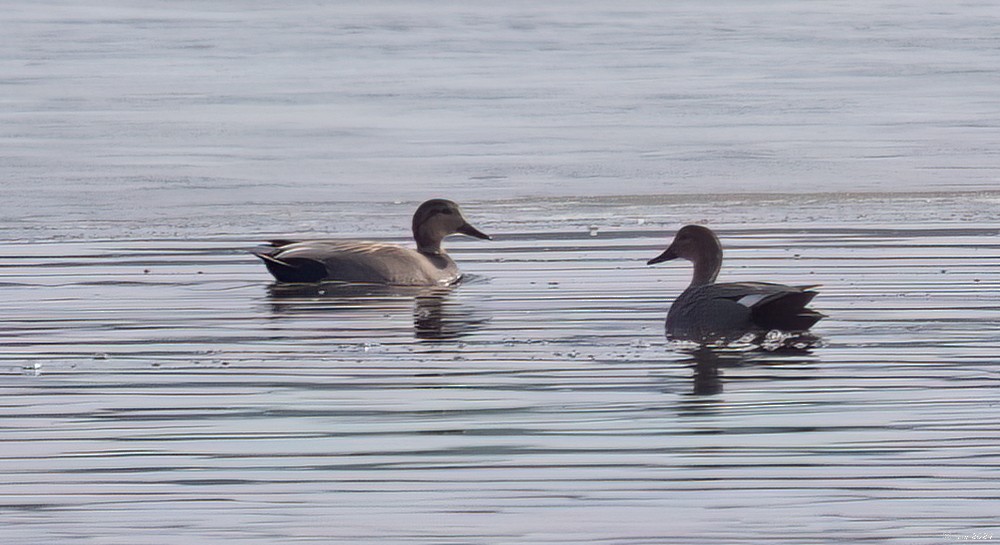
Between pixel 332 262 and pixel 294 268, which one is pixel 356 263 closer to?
pixel 332 262

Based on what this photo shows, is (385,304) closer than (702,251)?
No

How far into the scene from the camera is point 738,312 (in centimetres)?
857

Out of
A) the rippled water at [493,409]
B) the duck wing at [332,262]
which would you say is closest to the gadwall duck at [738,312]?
the rippled water at [493,409]

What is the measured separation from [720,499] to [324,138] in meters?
12.6

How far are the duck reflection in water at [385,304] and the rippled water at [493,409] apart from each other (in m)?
0.04

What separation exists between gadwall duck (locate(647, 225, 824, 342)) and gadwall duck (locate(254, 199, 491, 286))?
2431 millimetres

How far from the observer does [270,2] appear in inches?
1219

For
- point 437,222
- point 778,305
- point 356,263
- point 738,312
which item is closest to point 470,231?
point 437,222

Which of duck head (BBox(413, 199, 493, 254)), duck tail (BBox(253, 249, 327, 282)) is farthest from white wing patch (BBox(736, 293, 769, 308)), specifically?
duck head (BBox(413, 199, 493, 254))

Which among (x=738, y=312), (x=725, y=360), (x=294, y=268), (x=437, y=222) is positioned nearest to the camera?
(x=725, y=360)

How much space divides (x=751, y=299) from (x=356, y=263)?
111 inches

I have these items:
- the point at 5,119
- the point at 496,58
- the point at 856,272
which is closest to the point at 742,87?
the point at 496,58

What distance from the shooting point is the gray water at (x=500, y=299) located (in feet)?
17.5

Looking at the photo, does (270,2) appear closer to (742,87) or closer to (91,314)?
(742,87)
